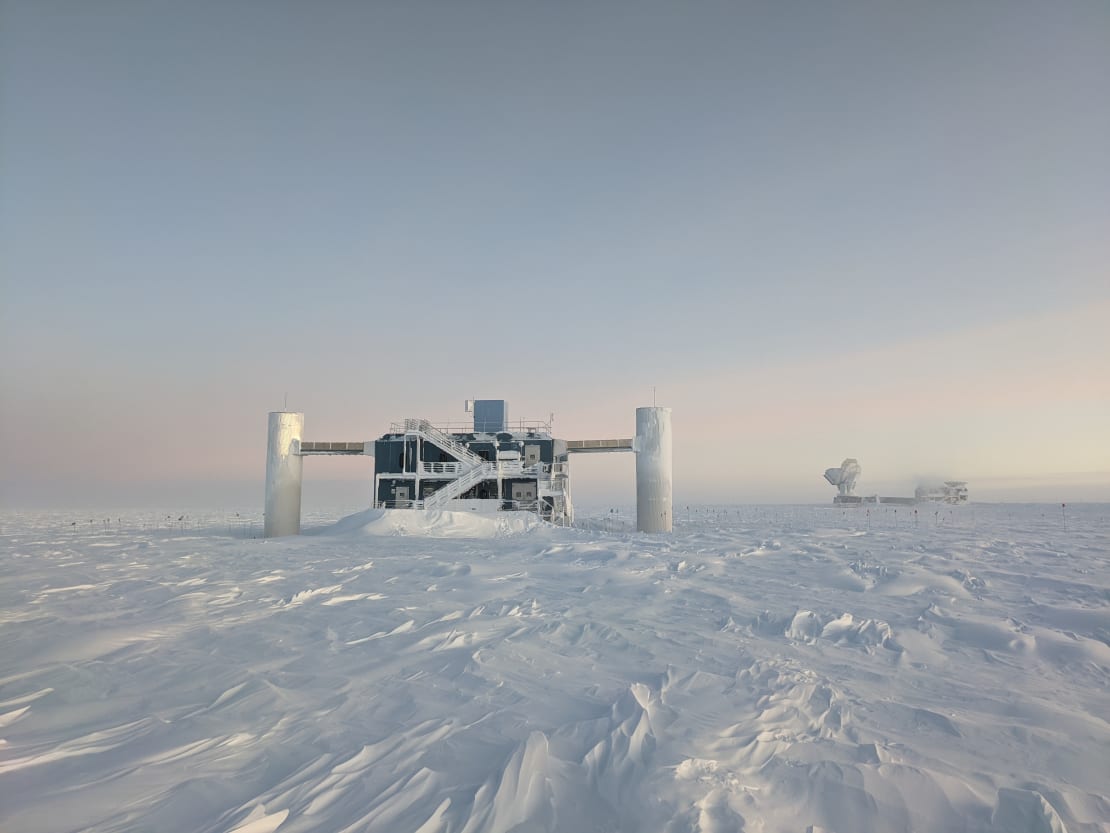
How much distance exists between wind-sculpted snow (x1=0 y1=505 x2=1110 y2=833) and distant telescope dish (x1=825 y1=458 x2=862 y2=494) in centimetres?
10836

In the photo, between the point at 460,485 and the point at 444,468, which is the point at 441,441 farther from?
the point at 460,485

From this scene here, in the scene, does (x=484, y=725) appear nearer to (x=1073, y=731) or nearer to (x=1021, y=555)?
(x=1073, y=731)

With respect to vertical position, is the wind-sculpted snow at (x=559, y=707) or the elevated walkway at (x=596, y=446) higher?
the elevated walkway at (x=596, y=446)

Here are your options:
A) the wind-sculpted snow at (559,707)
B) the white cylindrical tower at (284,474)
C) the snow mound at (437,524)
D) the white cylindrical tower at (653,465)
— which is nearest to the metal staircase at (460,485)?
the snow mound at (437,524)

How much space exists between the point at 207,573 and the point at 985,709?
66.6 ft

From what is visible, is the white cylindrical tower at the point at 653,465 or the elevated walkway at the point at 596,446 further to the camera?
the elevated walkway at the point at 596,446

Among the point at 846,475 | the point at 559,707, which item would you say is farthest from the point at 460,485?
the point at 846,475

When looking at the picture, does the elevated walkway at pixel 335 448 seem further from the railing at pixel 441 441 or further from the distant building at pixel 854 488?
the distant building at pixel 854 488

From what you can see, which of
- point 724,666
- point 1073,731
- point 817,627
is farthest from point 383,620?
point 1073,731

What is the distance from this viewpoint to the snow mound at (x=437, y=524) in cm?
3416

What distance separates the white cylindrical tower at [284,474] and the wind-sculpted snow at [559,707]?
78.7 ft

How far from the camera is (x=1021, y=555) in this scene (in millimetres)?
22797

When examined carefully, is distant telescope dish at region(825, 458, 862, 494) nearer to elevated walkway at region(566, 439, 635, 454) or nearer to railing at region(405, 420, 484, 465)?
elevated walkway at region(566, 439, 635, 454)

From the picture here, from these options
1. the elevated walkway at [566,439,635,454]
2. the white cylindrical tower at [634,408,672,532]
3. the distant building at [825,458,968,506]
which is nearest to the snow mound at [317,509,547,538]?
the white cylindrical tower at [634,408,672,532]
